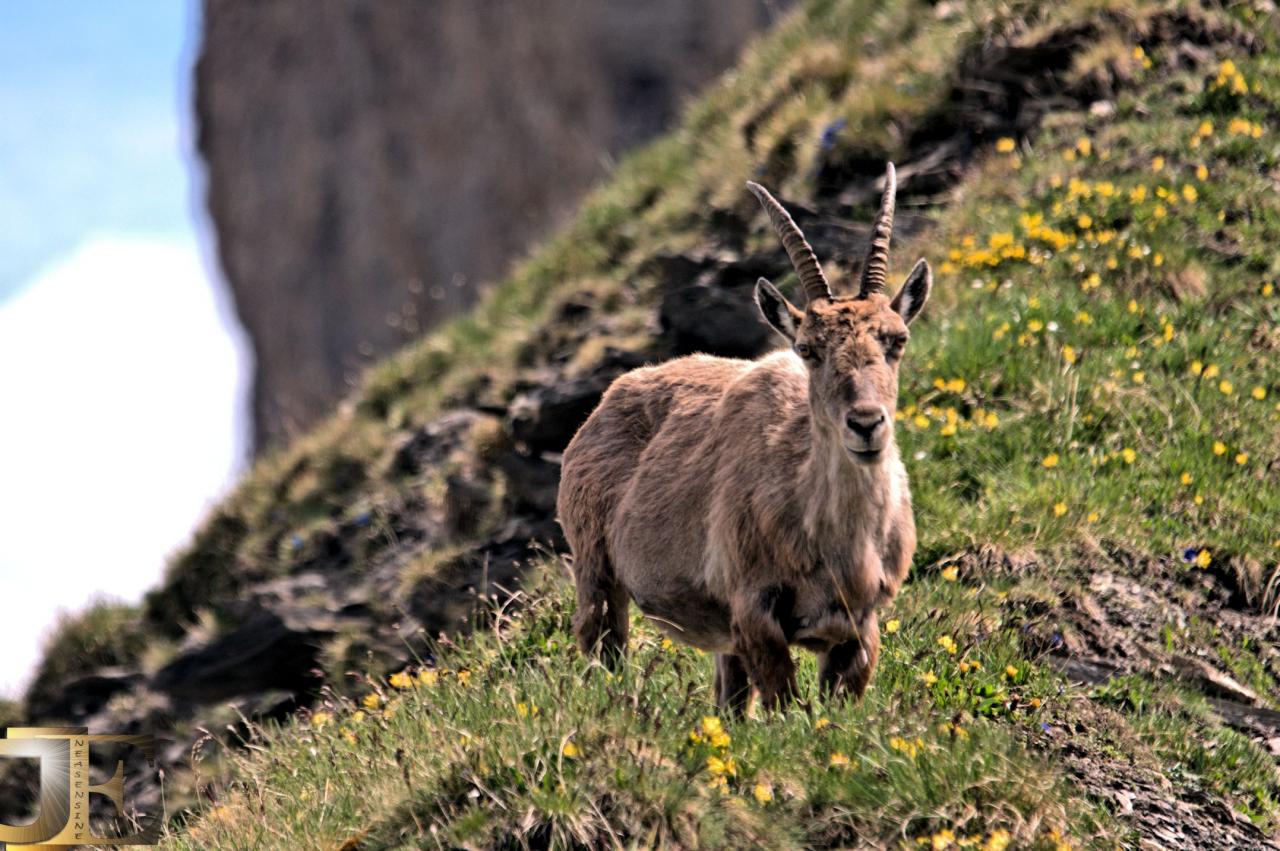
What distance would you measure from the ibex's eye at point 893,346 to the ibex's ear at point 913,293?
22 cm

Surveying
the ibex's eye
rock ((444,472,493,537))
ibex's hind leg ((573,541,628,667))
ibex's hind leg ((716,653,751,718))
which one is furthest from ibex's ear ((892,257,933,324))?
rock ((444,472,493,537))

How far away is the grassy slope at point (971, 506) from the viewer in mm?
5945

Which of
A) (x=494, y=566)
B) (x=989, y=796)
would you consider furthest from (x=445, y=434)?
(x=989, y=796)

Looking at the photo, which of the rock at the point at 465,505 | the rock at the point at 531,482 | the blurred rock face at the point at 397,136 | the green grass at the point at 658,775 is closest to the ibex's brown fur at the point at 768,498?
the green grass at the point at 658,775

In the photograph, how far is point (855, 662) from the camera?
6.70 metres

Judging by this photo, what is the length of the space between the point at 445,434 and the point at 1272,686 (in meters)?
9.74

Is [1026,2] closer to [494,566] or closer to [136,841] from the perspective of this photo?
[494,566]

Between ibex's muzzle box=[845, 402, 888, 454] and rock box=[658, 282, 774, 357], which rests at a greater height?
ibex's muzzle box=[845, 402, 888, 454]

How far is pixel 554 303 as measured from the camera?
17.0 metres

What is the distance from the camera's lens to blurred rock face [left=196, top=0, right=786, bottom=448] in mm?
43188

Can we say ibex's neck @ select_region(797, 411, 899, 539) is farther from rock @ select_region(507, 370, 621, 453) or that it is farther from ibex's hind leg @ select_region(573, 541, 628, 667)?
rock @ select_region(507, 370, 621, 453)

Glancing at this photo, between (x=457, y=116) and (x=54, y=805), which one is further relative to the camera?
(x=457, y=116)

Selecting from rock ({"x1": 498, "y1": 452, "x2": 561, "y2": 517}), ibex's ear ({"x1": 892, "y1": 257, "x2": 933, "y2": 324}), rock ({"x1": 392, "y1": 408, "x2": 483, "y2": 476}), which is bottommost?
rock ({"x1": 392, "y1": 408, "x2": 483, "y2": 476})

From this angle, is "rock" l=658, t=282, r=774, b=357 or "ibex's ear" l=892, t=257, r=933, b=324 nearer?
"ibex's ear" l=892, t=257, r=933, b=324
